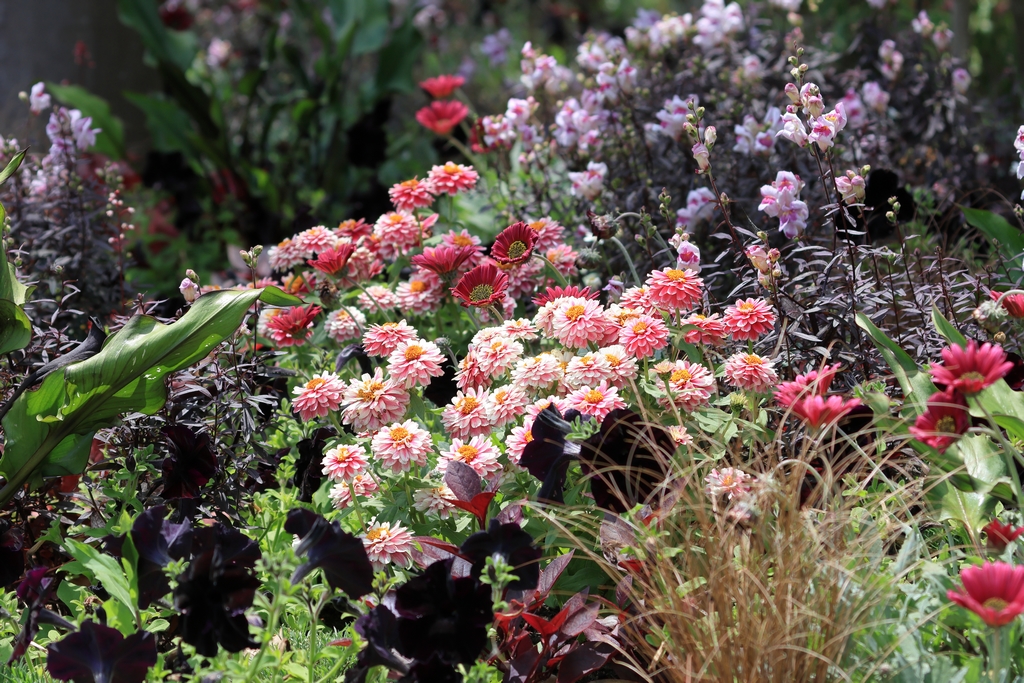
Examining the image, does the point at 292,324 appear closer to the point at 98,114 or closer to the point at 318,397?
the point at 318,397

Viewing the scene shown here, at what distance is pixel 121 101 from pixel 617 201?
12.2 feet

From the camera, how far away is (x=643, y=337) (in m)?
2.07

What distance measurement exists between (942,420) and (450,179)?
157 cm

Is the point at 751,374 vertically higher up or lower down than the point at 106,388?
lower down

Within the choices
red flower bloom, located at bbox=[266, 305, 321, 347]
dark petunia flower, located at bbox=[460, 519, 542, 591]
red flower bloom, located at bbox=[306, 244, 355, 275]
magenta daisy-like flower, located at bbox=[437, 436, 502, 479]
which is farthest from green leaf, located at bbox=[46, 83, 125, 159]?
dark petunia flower, located at bbox=[460, 519, 542, 591]

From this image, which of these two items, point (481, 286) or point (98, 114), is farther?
point (98, 114)

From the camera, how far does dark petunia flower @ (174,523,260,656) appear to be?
1.53 m

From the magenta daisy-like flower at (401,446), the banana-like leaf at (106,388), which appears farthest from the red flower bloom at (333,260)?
the magenta daisy-like flower at (401,446)

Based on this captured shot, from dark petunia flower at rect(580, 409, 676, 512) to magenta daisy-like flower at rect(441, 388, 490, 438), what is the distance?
9.7 inches

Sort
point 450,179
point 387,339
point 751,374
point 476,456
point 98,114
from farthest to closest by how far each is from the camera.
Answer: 1. point 98,114
2. point 450,179
3. point 387,339
4. point 751,374
5. point 476,456

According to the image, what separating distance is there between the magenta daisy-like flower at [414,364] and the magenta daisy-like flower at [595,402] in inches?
12.8

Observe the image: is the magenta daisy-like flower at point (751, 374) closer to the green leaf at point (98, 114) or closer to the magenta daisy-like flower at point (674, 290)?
the magenta daisy-like flower at point (674, 290)

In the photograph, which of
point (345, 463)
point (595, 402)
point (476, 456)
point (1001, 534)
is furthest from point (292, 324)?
point (1001, 534)

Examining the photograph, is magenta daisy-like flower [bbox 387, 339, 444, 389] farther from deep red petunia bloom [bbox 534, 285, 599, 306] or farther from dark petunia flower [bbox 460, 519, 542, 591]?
dark petunia flower [bbox 460, 519, 542, 591]
